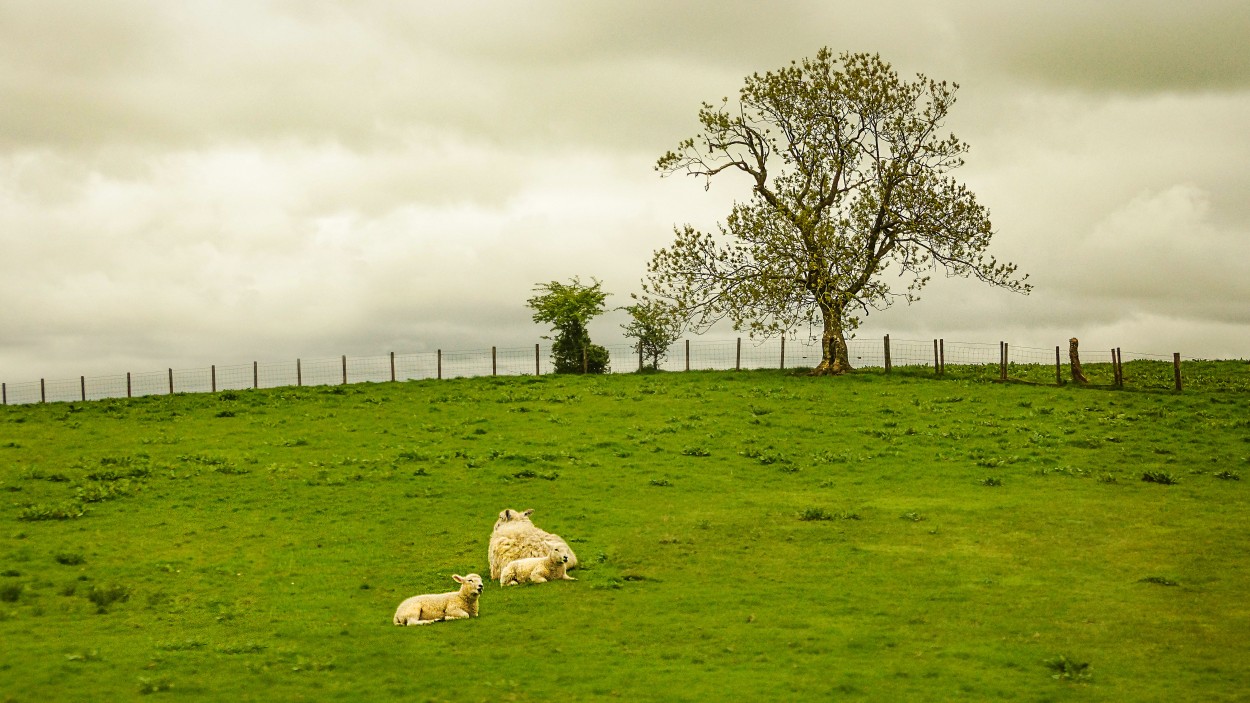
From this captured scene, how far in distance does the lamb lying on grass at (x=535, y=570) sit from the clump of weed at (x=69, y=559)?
11069 millimetres

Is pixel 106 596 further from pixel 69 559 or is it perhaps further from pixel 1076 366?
pixel 1076 366

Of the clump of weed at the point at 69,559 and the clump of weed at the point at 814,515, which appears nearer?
the clump of weed at the point at 69,559

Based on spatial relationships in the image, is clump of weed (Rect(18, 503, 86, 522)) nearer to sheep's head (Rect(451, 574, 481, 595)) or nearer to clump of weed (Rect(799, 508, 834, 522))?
sheep's head (Rect(451, 574, 481, 595))

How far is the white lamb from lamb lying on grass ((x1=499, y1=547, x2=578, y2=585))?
0.36 m

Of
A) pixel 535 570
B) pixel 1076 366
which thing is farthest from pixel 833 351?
pixel 535 570

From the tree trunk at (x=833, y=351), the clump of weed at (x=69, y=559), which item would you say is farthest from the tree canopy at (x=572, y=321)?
the clump of weed at (x=69, y=559)

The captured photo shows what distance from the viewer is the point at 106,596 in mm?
19938

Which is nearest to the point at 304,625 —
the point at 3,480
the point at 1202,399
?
the point at 3,480

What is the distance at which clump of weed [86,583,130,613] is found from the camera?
19627 mm

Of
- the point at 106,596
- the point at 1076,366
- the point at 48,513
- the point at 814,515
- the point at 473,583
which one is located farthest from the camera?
the point at 1076,366

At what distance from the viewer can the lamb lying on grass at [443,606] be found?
1730cm

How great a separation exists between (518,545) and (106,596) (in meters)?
8.65

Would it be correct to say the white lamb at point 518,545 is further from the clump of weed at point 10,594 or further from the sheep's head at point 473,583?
the clump of weed at point 10,594

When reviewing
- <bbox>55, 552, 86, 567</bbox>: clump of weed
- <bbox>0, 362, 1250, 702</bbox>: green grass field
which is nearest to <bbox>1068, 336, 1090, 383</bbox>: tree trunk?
<bbox>0, 362, 1250, 702</bbox>: green grass field
